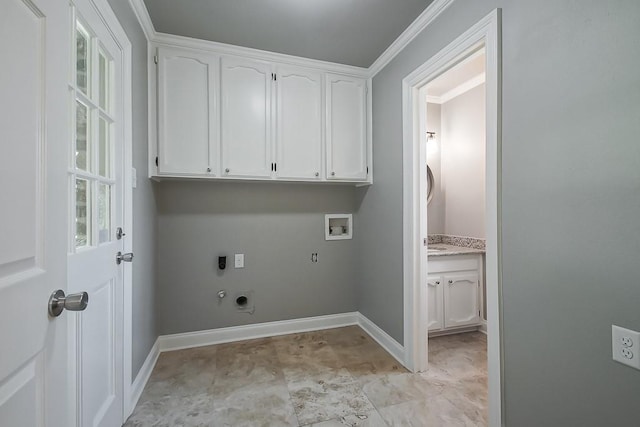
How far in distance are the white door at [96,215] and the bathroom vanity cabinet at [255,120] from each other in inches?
23.4

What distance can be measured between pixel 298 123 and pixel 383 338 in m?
2.02

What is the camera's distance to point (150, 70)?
200cm

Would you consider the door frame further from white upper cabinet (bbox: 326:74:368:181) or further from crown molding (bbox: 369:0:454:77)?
white upper cabinet (bbox: 326:74:368:181)

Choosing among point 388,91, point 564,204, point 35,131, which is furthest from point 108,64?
point 564,204

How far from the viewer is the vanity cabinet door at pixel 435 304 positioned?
8.02ft

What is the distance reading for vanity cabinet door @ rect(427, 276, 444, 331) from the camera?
2443mm

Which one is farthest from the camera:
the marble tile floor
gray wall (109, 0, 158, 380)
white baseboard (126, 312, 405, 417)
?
white baseboard (126, 312, 405, 417)

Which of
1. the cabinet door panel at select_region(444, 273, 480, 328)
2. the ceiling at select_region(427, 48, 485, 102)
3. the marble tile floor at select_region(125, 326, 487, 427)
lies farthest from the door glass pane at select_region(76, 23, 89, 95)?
the cabinet door panel at select_region(444, 273, 480, 328)

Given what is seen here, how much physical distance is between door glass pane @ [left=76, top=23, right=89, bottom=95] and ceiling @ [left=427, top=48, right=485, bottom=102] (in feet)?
7.88

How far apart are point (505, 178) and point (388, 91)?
4.40 feet

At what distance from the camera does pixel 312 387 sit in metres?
1.83

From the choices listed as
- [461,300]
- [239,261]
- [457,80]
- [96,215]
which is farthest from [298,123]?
[461,300]

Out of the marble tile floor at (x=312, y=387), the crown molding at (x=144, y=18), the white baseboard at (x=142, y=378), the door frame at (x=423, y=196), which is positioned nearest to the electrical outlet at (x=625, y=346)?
the door frame at (x=423, y=196)

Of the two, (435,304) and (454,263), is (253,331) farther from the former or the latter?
(454,263)
